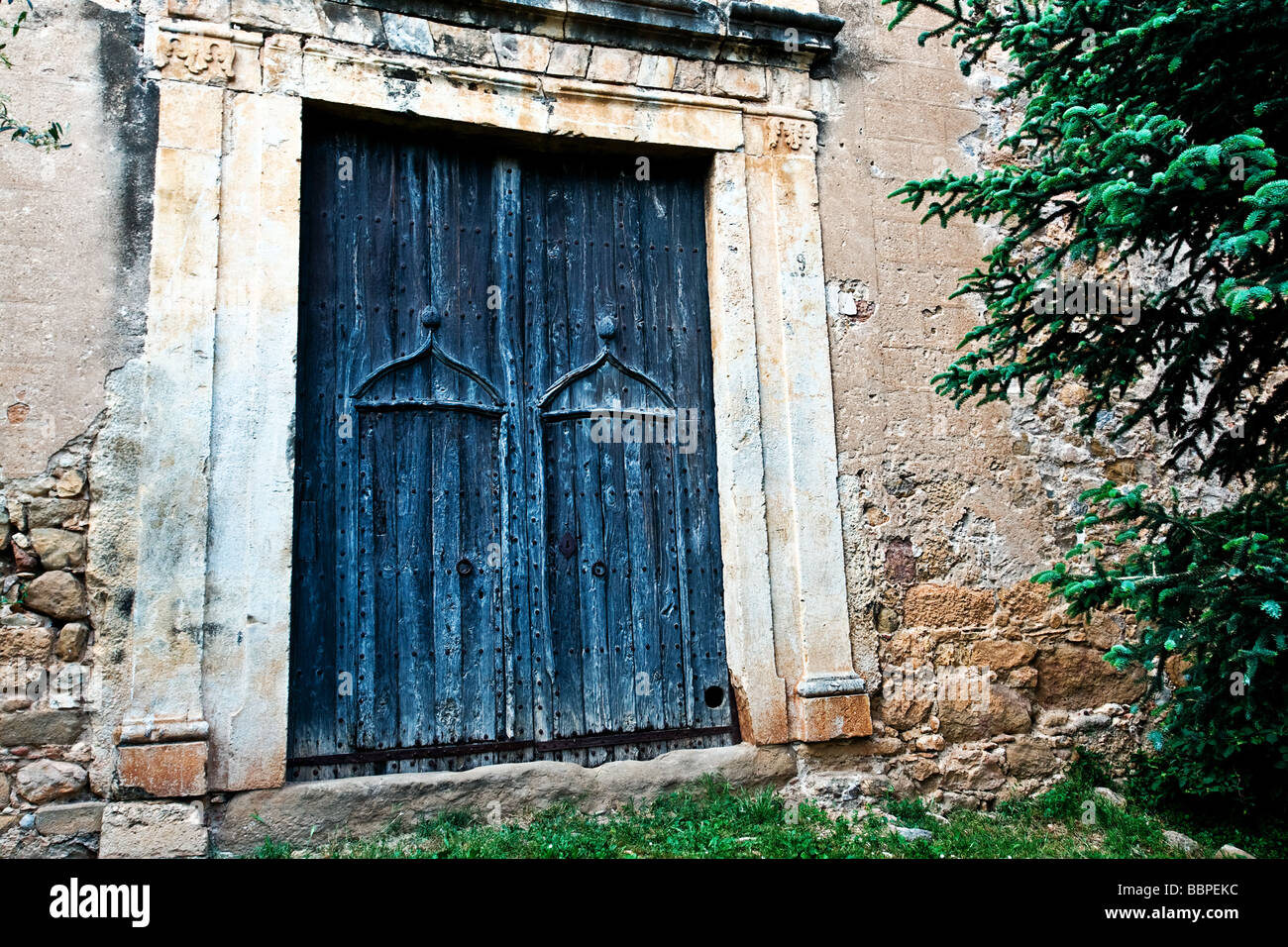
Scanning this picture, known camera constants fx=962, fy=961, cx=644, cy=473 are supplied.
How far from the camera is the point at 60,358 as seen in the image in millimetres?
3133

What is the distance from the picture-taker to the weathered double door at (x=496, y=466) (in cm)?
345

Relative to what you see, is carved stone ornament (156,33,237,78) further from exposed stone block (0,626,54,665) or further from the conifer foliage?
the conifer foliage

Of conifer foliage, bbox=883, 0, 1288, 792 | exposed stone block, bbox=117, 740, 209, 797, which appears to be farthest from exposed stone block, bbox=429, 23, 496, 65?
exposed stone block, bbox=117, 740, 209, 797

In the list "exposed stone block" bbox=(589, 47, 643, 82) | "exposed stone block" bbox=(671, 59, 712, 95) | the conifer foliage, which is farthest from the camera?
"exposed stone block" bbox=(671, 59, 712, 95)

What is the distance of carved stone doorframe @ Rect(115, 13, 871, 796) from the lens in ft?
10.2

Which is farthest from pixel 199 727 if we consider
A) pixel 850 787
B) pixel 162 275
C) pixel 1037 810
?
pixel 1037 810

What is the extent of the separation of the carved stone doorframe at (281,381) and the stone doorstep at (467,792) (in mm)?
87

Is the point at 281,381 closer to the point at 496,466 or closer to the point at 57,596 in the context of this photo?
the point at 496,466

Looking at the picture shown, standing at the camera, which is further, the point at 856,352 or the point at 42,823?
the point at 856,352

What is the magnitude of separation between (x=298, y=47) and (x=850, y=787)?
3.41 meters

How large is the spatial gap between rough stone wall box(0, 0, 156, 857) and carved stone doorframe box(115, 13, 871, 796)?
0.11 m

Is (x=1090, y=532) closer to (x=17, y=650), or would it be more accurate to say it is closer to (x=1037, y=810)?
(x=1037, y=810)

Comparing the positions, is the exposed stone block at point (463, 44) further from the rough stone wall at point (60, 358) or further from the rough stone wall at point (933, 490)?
the rough stone wall at point (933, 490)

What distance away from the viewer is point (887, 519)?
12.7 ft
